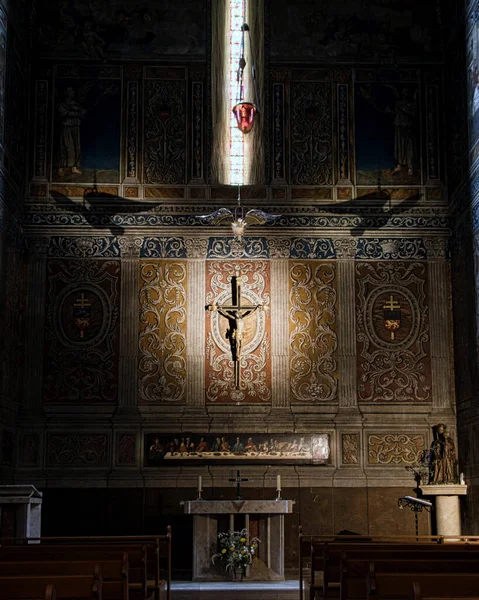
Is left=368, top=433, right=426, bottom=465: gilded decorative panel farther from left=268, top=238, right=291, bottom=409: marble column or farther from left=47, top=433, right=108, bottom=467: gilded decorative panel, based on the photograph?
left=47, top=433, right=108, bottom=467: gilded decorative panel

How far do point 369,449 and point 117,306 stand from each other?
5.47 metres

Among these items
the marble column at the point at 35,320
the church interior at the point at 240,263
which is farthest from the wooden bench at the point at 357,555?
the marble column at the point at 35,320

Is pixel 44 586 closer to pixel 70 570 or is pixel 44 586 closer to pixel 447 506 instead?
pixel 70 570

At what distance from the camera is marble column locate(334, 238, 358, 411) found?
59.4 feet

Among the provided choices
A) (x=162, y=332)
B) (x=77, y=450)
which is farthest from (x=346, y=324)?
(x=77, y=450)

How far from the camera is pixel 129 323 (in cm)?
1831

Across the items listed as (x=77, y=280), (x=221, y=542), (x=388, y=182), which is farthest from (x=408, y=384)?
(x=77, y=280)

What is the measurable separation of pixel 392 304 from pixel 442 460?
3.13m

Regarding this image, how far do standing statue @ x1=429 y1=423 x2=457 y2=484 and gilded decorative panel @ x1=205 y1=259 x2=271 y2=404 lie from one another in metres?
3.20

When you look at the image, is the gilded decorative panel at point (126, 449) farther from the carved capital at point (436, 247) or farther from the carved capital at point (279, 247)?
the carved capital at point (436, 247)

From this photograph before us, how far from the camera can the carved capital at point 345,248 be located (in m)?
18.7

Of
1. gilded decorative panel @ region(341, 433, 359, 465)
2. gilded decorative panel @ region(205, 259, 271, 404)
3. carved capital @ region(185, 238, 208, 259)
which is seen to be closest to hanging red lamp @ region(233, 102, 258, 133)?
carved capital @ region(185, 238, 208, 259)

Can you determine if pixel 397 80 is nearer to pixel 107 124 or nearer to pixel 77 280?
pixel 107 124

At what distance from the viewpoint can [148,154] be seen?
19000 millimetres
